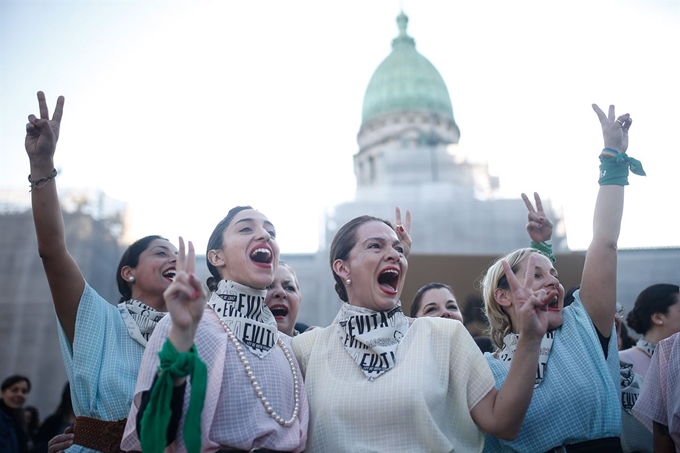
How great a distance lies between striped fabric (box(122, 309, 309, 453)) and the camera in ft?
8.78

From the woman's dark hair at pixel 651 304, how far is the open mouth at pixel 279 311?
301 cm

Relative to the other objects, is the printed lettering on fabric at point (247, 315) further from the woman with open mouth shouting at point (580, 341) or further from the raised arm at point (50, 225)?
the woman with open mouth shouting at point (580, 341)

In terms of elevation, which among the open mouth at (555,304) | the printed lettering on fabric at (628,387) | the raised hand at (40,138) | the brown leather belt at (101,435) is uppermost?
the raised hand at (40,138)

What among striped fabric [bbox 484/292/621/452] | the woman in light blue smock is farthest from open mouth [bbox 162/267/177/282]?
striped fabric [bbox 484/292/621/452]

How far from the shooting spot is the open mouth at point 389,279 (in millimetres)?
3445

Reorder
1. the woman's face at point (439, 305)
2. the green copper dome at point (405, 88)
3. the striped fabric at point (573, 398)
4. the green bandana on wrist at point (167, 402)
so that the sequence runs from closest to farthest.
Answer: the green bandana on wrist at point (167, 402), the striped fabric at point (573, 398), the woman's face at point (439, 305), the green copper dome at point (405, 88)

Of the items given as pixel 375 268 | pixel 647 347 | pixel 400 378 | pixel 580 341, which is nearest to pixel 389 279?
pixel 375 268

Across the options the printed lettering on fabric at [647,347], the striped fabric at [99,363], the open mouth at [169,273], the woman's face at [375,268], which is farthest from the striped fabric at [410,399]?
the printed lettering on fabric at [647,347]

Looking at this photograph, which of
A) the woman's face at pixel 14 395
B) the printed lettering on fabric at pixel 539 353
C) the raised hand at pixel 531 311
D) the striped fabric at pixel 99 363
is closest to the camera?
the raised hand at pixel 531 311

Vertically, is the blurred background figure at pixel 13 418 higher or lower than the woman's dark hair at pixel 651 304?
lower

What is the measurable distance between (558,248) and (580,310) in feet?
52.6

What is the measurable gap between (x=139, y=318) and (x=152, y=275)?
364mm

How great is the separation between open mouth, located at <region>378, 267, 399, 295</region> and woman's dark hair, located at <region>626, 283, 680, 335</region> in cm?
272

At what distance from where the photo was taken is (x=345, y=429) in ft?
9.65
